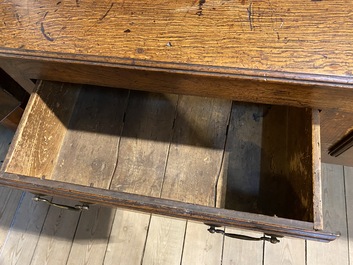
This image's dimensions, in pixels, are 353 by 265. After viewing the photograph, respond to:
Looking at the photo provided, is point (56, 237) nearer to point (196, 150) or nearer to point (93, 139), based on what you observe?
point (93, 139)

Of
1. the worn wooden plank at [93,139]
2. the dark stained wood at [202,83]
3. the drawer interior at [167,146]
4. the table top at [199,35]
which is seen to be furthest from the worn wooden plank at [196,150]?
the table top at [199,35]

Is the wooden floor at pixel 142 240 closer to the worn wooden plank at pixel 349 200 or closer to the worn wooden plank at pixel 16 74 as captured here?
the worn wooden plank at pixel 349 200

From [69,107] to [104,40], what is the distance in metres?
0.40

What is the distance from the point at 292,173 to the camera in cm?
78

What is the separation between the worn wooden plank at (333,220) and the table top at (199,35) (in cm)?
70

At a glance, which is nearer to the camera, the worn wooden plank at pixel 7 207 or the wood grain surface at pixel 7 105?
the wood grain surface at pixel 7 105

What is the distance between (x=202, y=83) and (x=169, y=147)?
0.34m

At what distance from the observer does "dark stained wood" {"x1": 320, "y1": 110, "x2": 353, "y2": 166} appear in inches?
26.6

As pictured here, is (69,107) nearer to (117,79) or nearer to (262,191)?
(117,79)

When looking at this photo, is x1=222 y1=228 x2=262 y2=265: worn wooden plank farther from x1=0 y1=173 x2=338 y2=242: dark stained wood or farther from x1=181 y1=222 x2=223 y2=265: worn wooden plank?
x1=0 y1=173 x2=338 y2=242: dark stained wood

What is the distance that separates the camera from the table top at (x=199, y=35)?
55 cm

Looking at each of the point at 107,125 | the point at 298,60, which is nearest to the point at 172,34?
the point at 298,60

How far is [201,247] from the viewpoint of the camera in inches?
42.0

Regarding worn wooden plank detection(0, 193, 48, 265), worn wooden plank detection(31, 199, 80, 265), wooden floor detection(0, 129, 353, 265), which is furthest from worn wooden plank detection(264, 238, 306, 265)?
worn wooden plank detection(0, 193, 48, 265)
